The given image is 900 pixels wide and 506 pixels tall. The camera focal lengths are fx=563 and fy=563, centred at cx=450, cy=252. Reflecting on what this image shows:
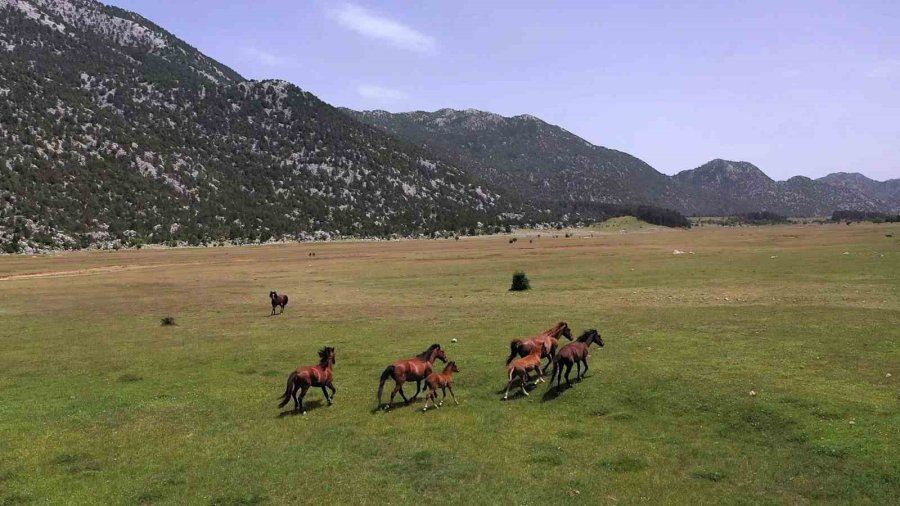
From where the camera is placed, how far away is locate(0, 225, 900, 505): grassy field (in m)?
11.2

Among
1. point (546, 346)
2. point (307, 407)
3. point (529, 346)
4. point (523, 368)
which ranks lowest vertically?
point (307, 407)

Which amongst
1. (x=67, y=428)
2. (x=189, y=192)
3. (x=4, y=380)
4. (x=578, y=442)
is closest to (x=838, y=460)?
(x=578, y=442)

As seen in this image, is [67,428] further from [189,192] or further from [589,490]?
[189,192]

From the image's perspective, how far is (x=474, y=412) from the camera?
1566 cm

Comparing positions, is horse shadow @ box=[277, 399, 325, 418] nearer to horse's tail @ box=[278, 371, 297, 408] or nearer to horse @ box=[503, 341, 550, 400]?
horse's tail @ box=[278, 371, 297, 408]

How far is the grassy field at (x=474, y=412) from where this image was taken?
11.2 metres

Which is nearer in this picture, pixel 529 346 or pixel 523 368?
pixel 523 368

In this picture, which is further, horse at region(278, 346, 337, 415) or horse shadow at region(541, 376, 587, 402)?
horse shadow at region(541, 376, 587, 402)

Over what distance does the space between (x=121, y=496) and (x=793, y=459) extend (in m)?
13.7

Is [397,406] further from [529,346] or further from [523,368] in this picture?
[529,346]

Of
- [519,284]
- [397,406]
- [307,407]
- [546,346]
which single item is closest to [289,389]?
[307,407]

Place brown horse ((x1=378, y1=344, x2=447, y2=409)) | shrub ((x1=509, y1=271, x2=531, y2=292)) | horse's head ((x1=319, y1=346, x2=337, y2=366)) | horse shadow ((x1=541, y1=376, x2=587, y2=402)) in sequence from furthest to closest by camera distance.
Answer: shrub ((x1=509, y1=271, x2=531, y2=292))
horse's head ((x1=319, y1=346, x2=337, y2=366))
horse shadow ((x1=541, y1=376, x2=587, y2=402))
brown horse ((x1=378, y1=344, x2=447, y2=409))

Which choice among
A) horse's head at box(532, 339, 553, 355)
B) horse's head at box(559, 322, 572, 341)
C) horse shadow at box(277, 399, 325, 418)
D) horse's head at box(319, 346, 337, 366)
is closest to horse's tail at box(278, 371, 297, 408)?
horse shadow at box(277, 399, 325, 418)

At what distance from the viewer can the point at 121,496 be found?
36.9 ft
